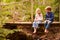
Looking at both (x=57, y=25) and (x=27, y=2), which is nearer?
(x=57, y=25)

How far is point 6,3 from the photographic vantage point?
28.0 feet

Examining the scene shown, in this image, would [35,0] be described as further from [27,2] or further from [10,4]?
[10,4]

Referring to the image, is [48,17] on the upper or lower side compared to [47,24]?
upper

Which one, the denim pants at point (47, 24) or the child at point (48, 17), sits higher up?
the child at point (48, 17)

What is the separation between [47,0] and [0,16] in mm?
2586

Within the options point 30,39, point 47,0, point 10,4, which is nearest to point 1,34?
point 30,39

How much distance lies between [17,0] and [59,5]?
1586mm

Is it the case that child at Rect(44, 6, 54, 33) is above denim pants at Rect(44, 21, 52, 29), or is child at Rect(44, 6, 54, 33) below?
above

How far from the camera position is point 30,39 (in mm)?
7594

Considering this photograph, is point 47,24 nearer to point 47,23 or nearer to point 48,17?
point 47,23

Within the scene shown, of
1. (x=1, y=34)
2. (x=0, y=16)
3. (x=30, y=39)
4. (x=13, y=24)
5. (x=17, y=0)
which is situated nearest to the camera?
(x=1, y=34)

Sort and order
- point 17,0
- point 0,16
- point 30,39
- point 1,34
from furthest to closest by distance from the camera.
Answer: point 17,0
point 30,39
point 0,16
point 1,34

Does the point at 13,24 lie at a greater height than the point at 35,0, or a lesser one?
lesser

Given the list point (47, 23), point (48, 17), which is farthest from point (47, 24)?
point (48, 17)
